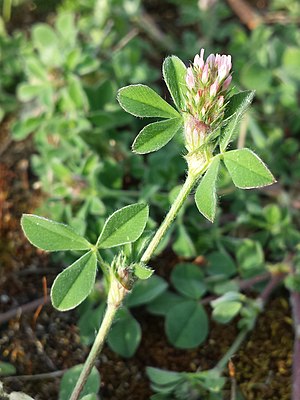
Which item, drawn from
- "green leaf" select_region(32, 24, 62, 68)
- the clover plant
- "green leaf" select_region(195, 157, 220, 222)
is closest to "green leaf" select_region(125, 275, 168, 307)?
the clover plant

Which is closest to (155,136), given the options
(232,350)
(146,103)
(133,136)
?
(146,103)

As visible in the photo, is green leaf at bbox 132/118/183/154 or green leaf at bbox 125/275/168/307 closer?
green leaf at bbox 132/118/183/154

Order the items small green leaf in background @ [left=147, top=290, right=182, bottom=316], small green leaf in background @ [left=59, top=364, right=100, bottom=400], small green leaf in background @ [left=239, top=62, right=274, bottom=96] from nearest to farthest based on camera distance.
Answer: small green leaf in background @ [left=59, top=364, right=100, bottom=400], small green leaf in background @ [left=147, top=290, right=182, bottom=316], small green leaf in background @ [left=239, top=62, right=274, bottom=96]

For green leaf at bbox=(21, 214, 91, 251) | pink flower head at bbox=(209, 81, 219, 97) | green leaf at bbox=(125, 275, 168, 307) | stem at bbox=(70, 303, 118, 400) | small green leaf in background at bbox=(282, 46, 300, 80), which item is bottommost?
green leaf at bbox=(125, 275, 168, 307)

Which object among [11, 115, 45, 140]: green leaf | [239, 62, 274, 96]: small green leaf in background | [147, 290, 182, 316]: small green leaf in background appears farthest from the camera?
[239, 62, 274, 96]: small green leaf in background

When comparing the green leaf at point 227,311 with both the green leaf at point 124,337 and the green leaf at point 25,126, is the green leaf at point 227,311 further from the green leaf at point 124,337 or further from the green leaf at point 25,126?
the green leaf at point 25,126

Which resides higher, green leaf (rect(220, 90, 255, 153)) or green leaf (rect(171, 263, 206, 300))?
green leaf (rect(220, 90, 255, 153))

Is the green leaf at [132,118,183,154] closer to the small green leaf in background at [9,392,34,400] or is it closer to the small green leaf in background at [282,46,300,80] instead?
the small green leaf in background at [9,392,34,400]
